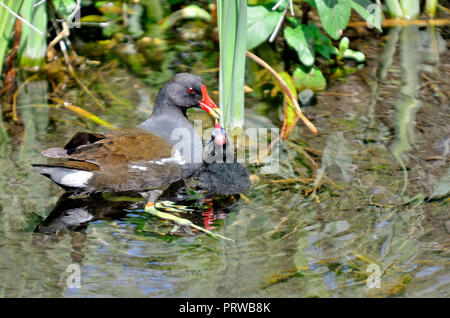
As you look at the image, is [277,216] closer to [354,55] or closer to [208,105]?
[208,105]

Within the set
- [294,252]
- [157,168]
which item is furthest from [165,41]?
[294,252]

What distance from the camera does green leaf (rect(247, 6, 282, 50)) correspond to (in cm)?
481

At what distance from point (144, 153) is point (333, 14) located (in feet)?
5.79

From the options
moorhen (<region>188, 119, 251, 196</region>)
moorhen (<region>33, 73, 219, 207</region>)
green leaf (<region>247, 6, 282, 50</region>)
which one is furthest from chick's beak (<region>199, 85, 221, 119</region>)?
green leaf (<region>247, 6, 282, 50</region>)

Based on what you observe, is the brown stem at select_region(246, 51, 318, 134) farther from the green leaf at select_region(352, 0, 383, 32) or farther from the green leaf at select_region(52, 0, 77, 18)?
the green leaf at select_region(52, 0, 77, 18)

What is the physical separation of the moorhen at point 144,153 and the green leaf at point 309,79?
93cm

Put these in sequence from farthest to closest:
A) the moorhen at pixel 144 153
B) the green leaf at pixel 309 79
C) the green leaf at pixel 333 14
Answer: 1. the green leaf at pixel 309 79
2. the green leaf at pixel 333 14
3. the moorhen at pixel 144 153

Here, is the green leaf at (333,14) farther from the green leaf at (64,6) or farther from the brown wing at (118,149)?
the green leaf at (64,6)

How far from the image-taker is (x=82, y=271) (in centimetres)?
306

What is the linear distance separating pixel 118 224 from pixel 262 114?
1.61m

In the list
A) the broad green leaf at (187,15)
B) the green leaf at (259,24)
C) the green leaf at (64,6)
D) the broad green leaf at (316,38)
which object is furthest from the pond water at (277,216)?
the broad green leaf at (187,15)

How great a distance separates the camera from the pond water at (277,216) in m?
2.99

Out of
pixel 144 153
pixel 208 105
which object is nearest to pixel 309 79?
pixel 208 105

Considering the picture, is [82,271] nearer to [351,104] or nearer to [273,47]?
[351,104]
